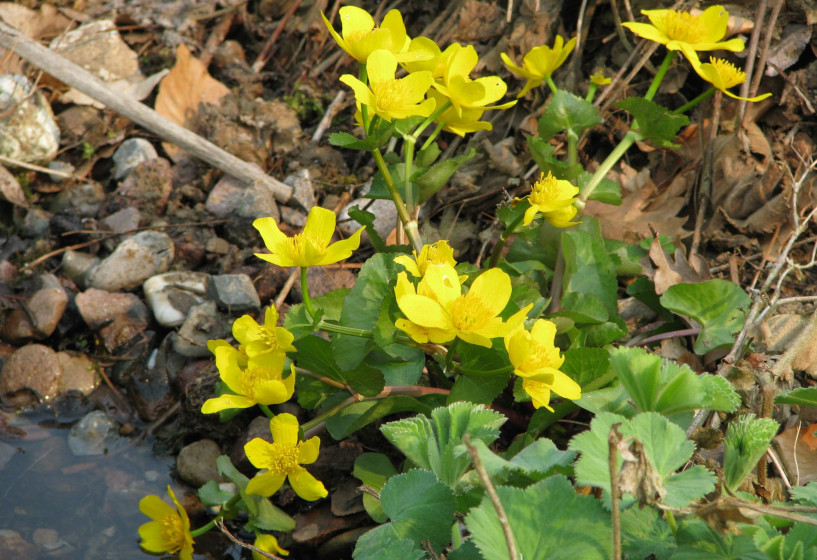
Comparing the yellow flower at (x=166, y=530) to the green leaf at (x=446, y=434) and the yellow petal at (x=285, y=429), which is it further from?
the green leaf at (x=446, y=434)

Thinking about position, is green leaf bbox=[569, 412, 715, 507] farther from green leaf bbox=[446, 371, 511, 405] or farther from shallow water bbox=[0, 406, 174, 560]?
shallow water bbox=[0, 406, 174, 560]

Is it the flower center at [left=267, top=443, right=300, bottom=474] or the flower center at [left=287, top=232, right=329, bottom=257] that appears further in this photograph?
the flower center at [left=267, top=443, right=300, bottom=474]

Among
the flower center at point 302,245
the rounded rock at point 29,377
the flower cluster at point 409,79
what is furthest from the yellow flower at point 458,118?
the rounded rock at point 29,377

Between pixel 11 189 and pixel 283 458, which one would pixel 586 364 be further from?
pixel 11 189

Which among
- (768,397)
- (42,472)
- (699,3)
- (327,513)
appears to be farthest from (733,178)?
(42,472)

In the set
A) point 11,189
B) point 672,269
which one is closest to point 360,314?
point 672,269

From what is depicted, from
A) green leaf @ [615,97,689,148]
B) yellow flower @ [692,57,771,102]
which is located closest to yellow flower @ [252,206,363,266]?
green leaf @ [615,97,689,148]

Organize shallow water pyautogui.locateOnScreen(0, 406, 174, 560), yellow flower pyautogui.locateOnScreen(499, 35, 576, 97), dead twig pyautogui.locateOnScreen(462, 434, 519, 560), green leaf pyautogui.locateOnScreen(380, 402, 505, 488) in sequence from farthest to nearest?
shallow water pyautogui.locateOnScreen(0, 406, 174, 560) → yellow flower pyautogui.locateOnScreen(499, 35, 576, 97) → green leaf pyautogui.locateOnScreen(380, 402, 505, 488) → dead twig pyautogui.locateOnScreen(462, 434, 519, 560)
